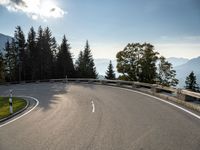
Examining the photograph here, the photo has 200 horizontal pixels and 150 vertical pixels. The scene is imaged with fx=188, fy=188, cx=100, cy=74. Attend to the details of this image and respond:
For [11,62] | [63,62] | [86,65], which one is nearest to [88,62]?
[86,65]

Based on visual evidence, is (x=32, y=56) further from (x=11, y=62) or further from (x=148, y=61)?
(x=148, y=61)

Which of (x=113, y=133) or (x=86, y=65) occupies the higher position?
(x=86, y=65)

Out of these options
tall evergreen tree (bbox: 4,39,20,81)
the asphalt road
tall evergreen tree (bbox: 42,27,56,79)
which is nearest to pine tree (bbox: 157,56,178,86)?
tall evergreen tree (bbox: 42,27,56,79)

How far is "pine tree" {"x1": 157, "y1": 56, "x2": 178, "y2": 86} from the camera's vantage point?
4291cm

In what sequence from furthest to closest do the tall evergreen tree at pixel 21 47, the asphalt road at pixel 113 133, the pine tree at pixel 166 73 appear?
the tall evergreen tree at pixel 21 47, the pine tree at pixel 166 73, the asphalt road at pixel 113 133

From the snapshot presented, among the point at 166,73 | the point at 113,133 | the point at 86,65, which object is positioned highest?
the point at 86,65

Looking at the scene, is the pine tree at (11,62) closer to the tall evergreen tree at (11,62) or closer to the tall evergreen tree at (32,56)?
the tall evergreen tree at (11,62)

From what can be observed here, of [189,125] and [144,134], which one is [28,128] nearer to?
[144,134]

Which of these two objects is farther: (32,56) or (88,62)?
(88,62)

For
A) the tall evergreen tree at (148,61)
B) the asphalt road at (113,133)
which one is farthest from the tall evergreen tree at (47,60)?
the asphalt road at (113,133)

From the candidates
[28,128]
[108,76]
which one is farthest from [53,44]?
[28,128]

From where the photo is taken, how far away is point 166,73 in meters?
43.5

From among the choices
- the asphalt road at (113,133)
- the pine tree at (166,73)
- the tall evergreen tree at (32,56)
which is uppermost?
the tall evergreen tree at (32,56)

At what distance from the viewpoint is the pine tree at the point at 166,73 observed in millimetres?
42906
